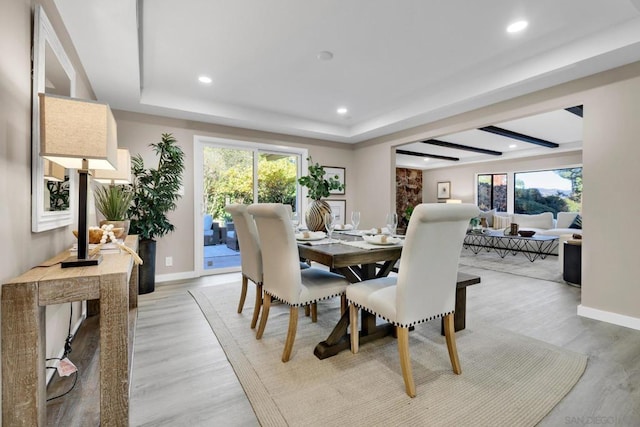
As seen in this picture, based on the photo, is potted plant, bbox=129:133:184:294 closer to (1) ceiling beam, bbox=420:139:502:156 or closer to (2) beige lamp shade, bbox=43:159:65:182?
(2) beige lamp shade, bbox=43:159:65:182

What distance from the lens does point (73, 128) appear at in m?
1.25

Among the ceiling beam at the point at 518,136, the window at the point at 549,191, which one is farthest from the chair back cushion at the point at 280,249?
the window at the point at 549,191

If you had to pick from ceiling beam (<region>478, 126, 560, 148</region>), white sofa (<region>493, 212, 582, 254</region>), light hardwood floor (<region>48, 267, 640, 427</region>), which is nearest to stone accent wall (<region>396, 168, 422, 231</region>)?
white sofa (<region>493, 212, 582, 254</region>)

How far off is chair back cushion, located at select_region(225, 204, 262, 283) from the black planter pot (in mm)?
1644

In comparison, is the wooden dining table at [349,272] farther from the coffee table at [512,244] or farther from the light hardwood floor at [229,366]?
the coffee table at [512,244]

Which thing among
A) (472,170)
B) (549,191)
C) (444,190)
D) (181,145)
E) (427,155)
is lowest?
(549,191)

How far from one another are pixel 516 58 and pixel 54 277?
388cm

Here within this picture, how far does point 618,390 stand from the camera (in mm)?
1624

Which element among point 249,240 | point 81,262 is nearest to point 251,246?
point 249,240

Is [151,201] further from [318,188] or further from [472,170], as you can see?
[472,170]

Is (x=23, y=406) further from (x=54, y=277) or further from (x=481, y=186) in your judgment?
(x=481, y=186)

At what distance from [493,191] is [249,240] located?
853 cm

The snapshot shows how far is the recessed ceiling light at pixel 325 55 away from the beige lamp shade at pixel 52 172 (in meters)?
2.28

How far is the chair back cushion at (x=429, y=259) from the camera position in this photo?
60.1 inches
